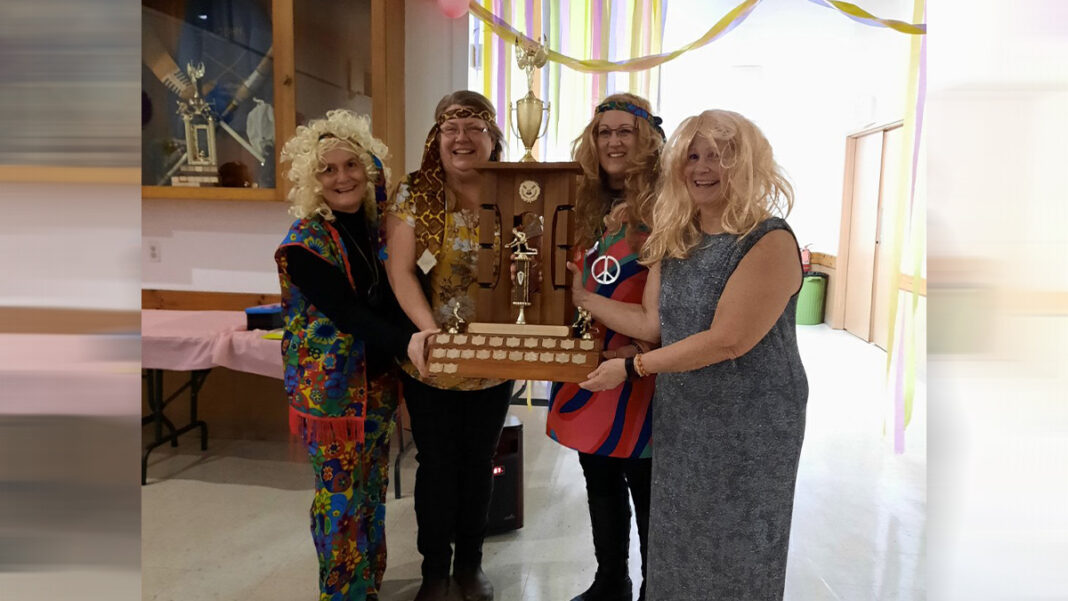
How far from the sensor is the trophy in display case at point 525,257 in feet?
5.96

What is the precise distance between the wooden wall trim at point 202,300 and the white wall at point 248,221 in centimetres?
4

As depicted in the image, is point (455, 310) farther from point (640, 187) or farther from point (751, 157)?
point (751, 157)

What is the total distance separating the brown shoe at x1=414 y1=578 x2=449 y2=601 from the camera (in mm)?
2152

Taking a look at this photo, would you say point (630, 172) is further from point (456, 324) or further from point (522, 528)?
point (522, 528)

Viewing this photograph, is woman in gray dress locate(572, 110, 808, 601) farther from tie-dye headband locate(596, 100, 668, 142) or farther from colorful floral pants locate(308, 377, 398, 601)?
colorful floral pants locate(308, 377, 398, 601)

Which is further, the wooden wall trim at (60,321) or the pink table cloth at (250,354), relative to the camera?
the pink table cloth at (250,354)

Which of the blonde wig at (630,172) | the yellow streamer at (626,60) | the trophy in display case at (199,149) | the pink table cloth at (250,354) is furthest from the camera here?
the trophy in display case at (199,149)

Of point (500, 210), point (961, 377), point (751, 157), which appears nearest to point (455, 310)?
point (500, 210)

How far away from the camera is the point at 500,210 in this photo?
1911 mm

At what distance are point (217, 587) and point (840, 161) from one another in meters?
8.20

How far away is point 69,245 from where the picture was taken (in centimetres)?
24

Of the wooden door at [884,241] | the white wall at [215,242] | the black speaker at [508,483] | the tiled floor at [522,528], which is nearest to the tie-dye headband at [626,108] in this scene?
the black speaker at [508,483]

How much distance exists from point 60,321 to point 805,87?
9.34m

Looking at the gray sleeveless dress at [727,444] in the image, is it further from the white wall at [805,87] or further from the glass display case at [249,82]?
the white wall at [805,87]
